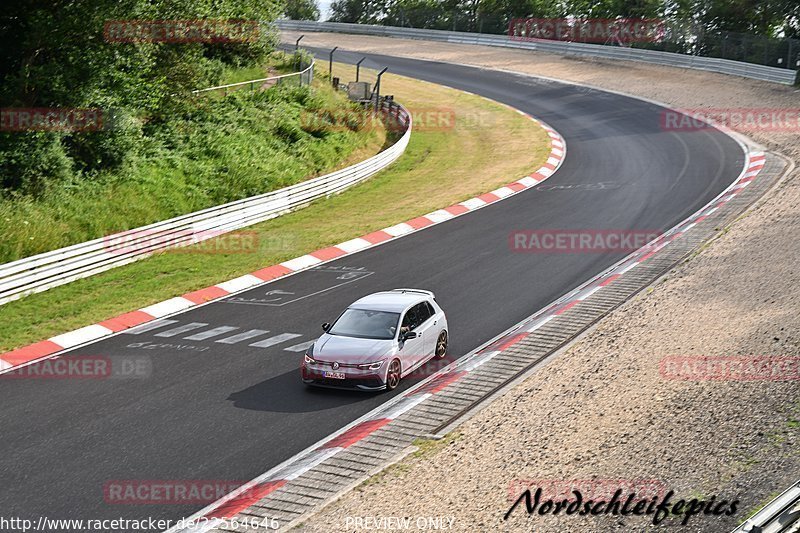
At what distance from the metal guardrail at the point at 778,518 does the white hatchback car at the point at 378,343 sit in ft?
26.4

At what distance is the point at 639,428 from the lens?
13.0 metres

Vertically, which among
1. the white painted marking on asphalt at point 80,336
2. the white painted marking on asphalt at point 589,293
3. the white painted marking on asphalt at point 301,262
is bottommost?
the white painted marking on asphalt at point 80,336

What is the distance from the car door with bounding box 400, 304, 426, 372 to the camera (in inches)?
655

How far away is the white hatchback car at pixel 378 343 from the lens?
1603 centimetres

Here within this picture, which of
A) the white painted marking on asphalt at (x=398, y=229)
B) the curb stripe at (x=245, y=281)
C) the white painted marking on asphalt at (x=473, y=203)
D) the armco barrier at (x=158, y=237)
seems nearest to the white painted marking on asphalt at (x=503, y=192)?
the curb stripe at (x=245, y=281)

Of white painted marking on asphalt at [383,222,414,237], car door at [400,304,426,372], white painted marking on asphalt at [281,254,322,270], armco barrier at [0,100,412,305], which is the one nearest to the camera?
car door at [400,304,426,372]

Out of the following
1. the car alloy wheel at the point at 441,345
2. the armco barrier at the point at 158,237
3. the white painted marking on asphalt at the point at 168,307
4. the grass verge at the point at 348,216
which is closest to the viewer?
the car alloy wheel at the point at 441,345

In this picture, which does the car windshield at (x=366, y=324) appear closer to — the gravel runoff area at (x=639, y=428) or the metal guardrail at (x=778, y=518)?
the gravel runoff area at (x=639, y=428)

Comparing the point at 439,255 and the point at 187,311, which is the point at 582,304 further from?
the point at 187,311

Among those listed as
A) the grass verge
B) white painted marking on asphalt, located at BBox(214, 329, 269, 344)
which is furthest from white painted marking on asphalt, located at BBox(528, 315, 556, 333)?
the grass verge

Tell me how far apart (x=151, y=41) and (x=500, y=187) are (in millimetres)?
13157

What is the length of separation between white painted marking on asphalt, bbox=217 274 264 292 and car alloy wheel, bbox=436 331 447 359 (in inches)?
281

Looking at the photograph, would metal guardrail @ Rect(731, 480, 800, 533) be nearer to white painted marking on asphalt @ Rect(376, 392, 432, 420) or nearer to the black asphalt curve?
white painted marking on asphalt @ Rect(376, 392, 432, 420)

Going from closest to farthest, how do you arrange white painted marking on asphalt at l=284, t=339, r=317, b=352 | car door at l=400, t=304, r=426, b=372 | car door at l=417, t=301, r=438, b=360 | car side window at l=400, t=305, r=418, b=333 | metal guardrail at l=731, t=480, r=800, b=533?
metal guardrail at l=731, t=480, r=800, b=533 → car door at l=400, t=304, r=426, b=372 → car side window at l=400, t=305, r=418, b=333 → car door at l=417, t=301, r=438, b=360 → white painted marking on asphalt at l=284, t=339, r=317, b=352
